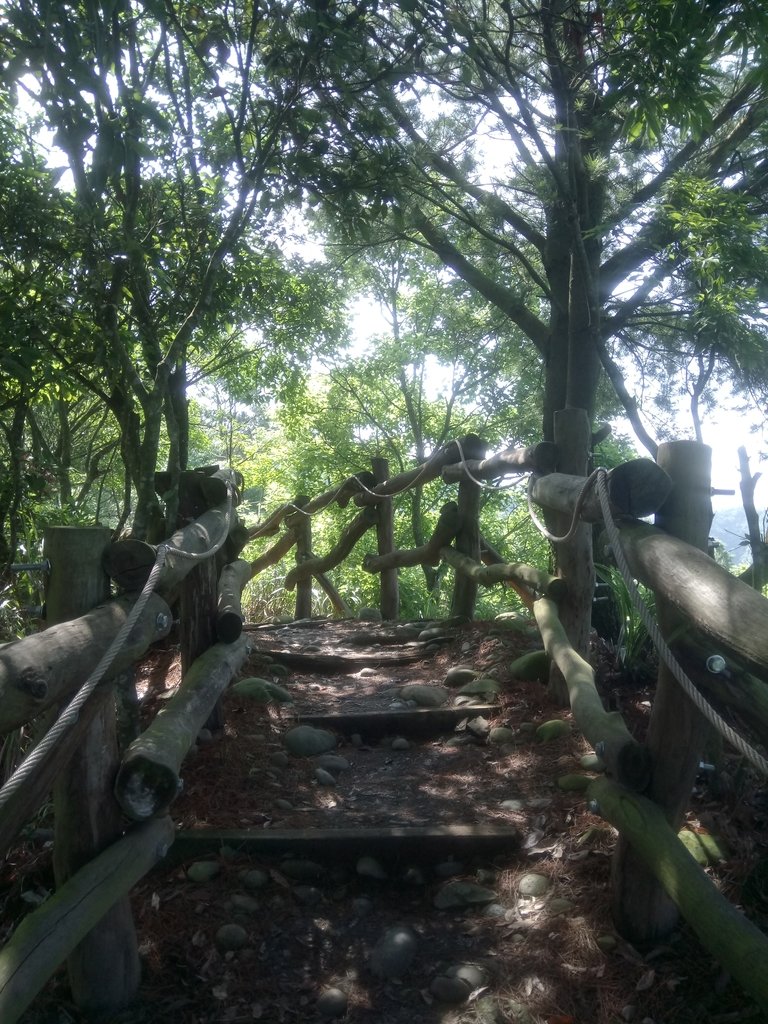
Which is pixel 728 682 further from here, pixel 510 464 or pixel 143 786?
pixel 510 464

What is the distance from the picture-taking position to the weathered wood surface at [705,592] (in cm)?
183

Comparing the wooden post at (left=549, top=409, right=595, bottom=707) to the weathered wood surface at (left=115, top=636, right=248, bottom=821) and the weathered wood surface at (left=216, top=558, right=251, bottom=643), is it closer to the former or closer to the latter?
the weathered wood surface at (left=216, top=558, right=251, bottom=643)

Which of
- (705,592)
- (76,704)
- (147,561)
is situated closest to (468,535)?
(147,561)

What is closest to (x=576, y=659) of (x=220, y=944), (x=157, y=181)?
(x=220, y=944)

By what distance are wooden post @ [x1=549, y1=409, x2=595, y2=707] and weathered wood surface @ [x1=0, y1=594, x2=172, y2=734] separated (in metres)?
2.64

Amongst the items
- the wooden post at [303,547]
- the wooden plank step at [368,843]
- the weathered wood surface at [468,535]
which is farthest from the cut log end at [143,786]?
the wooden post at [303,547]

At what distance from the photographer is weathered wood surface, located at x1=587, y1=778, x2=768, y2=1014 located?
7.00 ft

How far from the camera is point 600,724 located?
314 centimetres

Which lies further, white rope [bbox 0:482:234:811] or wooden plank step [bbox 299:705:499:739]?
wooden plank step [bbox 299:705:499:739]

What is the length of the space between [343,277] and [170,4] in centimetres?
634

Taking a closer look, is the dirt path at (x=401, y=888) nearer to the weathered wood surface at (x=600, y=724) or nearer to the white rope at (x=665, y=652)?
the weathered wood surface at (x=600, y=724)

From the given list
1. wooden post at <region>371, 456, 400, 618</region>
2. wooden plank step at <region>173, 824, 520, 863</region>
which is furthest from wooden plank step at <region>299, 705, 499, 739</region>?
wooden post at <region>371, 456, 400, 618</region>

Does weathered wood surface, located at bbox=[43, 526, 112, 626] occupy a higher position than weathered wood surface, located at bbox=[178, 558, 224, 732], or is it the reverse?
weathered wood surface, located at bbox=[43, 526, 112, 626]

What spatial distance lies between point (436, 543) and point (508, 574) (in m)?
1.72
